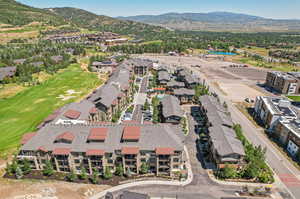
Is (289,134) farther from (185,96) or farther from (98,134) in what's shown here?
(98,134)

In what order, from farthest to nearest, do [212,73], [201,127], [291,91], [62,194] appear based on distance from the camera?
1. [212,73]
2. [291,91]
3. [201,127]
4. [62,194]

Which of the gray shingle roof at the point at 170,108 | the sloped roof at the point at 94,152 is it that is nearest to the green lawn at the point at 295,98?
the gray shingle roof at the point at 170,108

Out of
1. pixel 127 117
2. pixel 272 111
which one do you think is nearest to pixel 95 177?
pixel 127 117

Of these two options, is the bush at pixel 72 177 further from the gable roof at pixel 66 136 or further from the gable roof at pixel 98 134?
the gable roof at pixel 98 134

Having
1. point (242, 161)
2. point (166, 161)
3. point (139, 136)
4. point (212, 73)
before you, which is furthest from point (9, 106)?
point (212, 73)

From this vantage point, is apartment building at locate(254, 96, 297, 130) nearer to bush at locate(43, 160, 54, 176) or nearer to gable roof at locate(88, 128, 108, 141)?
gable roof at locate(88, 128, 108, 141)

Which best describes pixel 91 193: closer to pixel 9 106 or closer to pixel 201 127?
pixel 201 127
